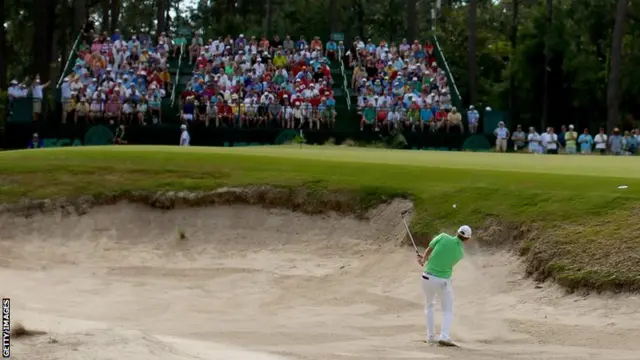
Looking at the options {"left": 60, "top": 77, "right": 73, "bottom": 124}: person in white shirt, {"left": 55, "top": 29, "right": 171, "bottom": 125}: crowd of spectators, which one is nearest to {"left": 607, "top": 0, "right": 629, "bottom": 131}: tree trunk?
{"left": 55, "top": 29, "right": 171, "bottom": 125}: crowd of spectators

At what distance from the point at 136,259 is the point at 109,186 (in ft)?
7.07

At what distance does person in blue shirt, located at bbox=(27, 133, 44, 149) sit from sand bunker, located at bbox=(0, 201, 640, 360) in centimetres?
1754

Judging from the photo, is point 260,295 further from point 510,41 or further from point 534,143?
point 510,41

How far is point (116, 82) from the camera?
40438 mm

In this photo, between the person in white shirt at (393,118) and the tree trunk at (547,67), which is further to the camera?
the tree trunk at (547,67)

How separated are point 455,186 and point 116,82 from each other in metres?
23.4

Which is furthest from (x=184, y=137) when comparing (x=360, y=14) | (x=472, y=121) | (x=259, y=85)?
(x=360, y=14)

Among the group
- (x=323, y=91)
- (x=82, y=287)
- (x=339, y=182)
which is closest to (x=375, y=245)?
(x=339, y=182)

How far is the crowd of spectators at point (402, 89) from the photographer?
1623 inches

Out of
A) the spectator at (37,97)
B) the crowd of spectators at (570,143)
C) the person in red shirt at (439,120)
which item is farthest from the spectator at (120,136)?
the crowd of spectators at (570,143)

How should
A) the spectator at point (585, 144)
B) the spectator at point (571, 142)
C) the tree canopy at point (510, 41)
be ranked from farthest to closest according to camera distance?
the tree canopy at point (510, 41)
the spectator at point (585, 144)
the spectator at point (571, 142)

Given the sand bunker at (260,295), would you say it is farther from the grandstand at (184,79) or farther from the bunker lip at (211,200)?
the grandstand at (184,79)

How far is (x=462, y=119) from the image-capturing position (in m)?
42.3

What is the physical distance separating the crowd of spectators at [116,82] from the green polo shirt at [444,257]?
2638 centimetres
